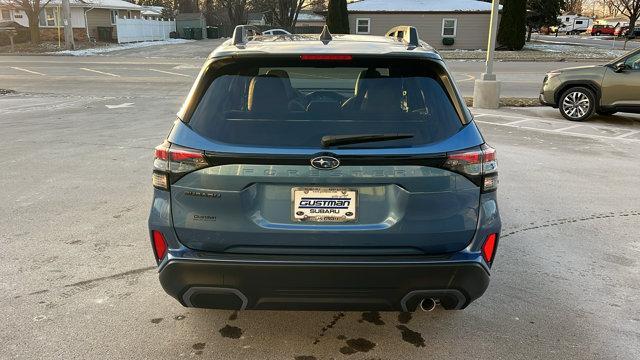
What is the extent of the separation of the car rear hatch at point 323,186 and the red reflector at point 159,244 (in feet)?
0.40

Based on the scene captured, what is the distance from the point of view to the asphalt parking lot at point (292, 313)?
315 cm

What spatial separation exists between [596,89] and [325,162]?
34.5 feet

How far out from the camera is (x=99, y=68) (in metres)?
23.3

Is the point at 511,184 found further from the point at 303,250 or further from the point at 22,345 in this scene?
the point at 22,345

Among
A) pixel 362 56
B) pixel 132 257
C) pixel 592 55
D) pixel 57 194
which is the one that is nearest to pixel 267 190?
pixel 362 56

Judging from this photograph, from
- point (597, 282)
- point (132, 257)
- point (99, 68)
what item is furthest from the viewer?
point (99, 68)

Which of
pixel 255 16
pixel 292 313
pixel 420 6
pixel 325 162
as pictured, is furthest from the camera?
pixel 255 16

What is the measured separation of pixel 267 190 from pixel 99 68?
23.4 m

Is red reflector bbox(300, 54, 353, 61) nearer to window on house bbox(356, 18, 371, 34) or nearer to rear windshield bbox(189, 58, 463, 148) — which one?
rear windshield bbox(189, 58, 463, 148)

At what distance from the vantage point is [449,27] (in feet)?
125

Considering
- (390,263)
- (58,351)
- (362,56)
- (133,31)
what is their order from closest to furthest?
(390,263) < (362,56) < (58,351) < (133,31)

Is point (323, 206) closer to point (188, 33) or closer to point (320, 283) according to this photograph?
point (320, 283)

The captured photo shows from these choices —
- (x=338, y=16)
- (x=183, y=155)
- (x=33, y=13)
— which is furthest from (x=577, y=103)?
Result: (x=33, y=13)

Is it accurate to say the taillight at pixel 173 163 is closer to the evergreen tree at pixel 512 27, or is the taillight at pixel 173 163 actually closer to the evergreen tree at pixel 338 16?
the evergreen tree at pixel 338 16
